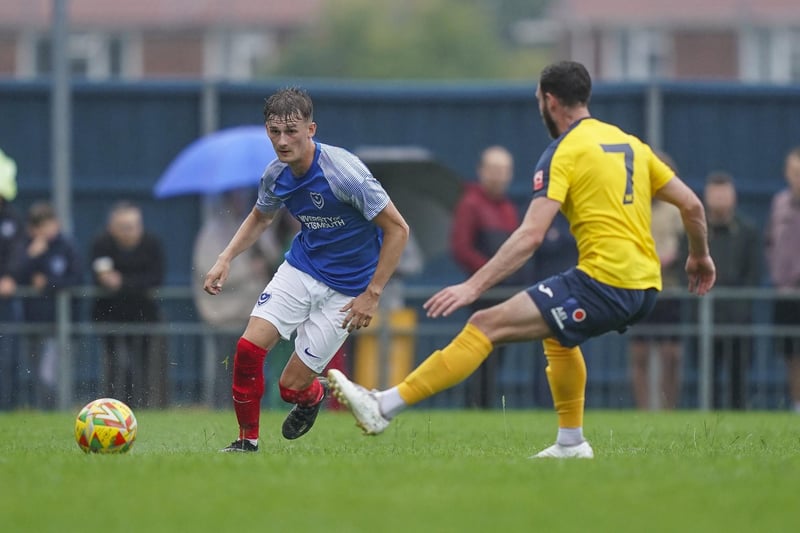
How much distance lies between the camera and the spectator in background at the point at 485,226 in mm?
14508

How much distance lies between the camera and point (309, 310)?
352 inches

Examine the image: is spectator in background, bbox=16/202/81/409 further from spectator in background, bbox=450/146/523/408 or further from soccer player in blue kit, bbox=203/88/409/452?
soccer player in blue kit, bbox=203/88/409/452

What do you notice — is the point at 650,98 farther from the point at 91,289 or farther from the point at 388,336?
the point at 91,289

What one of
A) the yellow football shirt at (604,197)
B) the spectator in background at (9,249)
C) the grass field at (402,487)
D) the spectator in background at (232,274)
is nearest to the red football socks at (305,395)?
the grass field at (402,487)

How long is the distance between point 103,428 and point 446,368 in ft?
6.29

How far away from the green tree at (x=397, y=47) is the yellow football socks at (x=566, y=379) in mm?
48818

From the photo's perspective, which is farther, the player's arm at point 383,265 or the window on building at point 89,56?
the window on building at point 89,56

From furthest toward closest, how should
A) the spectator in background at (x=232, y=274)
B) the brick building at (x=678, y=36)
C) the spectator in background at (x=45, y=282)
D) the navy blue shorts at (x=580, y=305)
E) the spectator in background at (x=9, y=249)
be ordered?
the brick building at (x=678, y=36) < the spectator in background at (x=232, y=274) < the spectator in background at (x=9, y=249) < the spectator in background at (x=45, y=282) < the navy blue shorts at (x=580, y=305)

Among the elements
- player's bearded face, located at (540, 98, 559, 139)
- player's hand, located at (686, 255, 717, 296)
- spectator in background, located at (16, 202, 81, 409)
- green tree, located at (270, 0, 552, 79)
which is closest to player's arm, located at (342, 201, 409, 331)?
player's bearded face, located at (540, 98, 559, 139)

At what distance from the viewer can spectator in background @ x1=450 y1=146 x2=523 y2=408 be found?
14.5 meters

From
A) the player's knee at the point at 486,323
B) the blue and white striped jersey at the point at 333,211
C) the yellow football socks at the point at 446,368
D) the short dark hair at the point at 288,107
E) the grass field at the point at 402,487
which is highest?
the short dark hair at the point at 288,107

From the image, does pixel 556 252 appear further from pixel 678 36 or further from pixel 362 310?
pixel 678 36

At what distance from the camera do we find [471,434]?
1042 centimetres

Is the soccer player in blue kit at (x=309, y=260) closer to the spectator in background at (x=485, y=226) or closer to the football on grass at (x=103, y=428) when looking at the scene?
the football on grass at (x=103, y=428)
